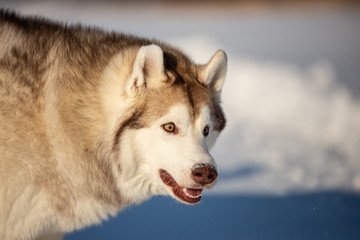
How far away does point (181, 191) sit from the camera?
4.18m

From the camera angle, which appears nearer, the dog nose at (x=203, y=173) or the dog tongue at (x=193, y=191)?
the dog nose at (x=203, y=173)

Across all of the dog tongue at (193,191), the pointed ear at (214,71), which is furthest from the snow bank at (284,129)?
the dog tongue at (193,191)

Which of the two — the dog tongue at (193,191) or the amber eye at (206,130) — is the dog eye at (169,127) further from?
the dog tongue at (193,191)

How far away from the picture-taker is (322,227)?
6.62 m

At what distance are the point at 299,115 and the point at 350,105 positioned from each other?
3.89 ft

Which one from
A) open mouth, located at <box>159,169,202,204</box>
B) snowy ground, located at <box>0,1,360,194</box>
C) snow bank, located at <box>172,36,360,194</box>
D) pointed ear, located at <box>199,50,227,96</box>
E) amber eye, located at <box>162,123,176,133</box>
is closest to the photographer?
amber eye, located at <box>162,123,176,133</box>

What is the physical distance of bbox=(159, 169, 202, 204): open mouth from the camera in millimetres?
4149

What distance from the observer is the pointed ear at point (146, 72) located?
Result: 3944mm

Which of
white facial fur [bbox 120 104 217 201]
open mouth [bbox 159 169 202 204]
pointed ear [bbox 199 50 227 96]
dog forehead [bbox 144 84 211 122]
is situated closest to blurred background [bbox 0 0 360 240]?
pointed ear [bbox 199 50 227 96]

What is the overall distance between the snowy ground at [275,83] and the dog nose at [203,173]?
347 cm

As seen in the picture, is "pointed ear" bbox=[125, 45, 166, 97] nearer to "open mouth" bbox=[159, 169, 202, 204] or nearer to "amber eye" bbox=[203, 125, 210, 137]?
"amber eye" bbox=[203, 125, 210, 137]

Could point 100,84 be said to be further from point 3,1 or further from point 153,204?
point 3,1

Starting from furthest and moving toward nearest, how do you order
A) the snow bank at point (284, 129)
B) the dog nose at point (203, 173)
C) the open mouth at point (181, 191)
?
the snow bank at point (284, 129) → the open mouth at point (181, 191) → the dog nose at point (203, 173)

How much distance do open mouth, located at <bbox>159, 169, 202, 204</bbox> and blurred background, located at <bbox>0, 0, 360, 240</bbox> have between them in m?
1.46
